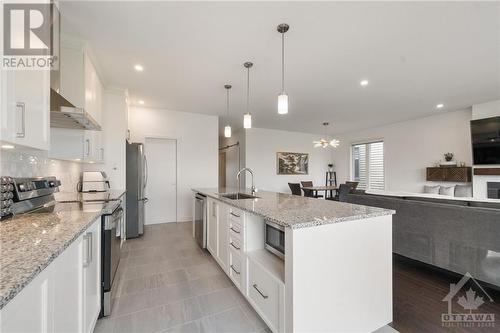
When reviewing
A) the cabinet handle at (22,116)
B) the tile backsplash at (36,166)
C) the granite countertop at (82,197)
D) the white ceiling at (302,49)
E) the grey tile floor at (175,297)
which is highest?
the white ceiling at (302,49)

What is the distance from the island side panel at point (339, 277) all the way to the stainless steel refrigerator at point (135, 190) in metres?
3.29

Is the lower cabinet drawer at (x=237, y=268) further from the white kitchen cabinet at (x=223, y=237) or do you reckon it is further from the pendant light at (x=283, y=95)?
the pendant light at (x=283, y=95)

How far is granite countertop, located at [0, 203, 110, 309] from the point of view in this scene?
63 cm

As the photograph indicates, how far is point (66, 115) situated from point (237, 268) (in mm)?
2146

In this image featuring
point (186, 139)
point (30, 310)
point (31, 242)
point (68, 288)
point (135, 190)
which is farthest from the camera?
point (186, 139)

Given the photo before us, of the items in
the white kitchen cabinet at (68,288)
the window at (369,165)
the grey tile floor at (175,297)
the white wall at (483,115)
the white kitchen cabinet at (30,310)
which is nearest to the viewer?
the white kitchen cabinet at (30,310)

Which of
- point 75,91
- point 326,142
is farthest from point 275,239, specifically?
point 326,142

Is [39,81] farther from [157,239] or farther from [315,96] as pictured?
[315,96]

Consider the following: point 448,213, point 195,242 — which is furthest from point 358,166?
point 195,242

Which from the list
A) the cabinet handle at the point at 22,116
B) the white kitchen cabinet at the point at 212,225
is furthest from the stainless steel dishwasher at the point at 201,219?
the cabinet handle at the point at 22,116

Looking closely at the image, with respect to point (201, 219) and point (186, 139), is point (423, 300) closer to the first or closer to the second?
point (201, 219)

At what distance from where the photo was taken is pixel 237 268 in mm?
1943

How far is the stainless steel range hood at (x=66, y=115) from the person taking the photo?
6.18ft

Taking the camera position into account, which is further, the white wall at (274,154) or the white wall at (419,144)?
the white wall at (274,154)
